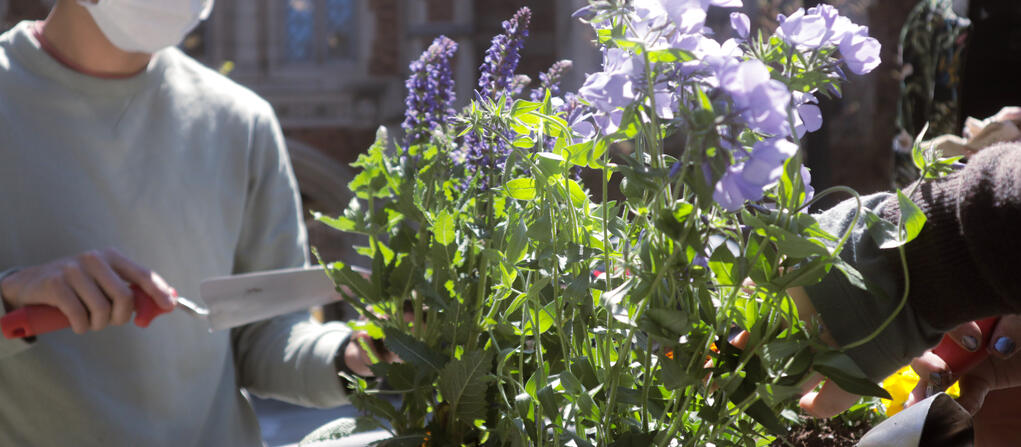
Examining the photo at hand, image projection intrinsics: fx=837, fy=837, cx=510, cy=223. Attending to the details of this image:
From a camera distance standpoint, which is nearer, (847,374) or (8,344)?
(847,374)

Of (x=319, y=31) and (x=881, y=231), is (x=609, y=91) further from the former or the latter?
(x=319, y=31)

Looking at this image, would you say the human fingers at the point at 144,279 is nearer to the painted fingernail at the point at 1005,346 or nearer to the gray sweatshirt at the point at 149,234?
the gray sweatshirt at the point at 149,234

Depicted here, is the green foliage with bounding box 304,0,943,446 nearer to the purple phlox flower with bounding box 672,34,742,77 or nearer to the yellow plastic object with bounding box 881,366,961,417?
the purple phlox flower with bounding box 672,34,742,77

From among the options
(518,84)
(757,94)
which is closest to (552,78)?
(518,84)

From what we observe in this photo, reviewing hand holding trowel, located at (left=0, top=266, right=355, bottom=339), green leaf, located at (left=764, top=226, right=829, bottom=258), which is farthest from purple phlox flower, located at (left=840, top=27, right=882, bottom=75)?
hand holding trowel, located at (left=0, top=266, right=355, bottom=339)

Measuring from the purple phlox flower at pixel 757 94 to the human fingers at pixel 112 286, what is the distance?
62 cm

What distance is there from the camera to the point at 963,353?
531mm

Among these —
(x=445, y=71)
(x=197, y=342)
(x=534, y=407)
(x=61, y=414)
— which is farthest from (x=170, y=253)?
(x=534, y=407)

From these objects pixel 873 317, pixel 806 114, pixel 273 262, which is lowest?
pixel 273 262

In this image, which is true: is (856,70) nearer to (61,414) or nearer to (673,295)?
(673,295)

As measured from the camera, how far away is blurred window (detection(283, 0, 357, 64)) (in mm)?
8102

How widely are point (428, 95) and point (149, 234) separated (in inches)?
21.2

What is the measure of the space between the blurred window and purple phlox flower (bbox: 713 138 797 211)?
814 centimetres

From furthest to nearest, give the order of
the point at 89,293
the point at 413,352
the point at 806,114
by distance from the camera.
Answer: the point at 89,293 → the point at 413,352 → the point at 806,114
